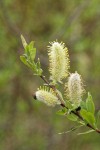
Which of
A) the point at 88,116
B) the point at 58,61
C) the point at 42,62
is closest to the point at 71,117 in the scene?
the point at 88,116

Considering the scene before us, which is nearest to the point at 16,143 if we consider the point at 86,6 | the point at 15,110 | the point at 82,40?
the point at 15,110

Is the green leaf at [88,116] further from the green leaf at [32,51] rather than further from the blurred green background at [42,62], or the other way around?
the blurred green background at [42,62]

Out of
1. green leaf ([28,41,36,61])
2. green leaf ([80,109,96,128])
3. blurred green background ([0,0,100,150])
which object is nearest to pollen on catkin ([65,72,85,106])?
green leaf ([80,109,96,128])

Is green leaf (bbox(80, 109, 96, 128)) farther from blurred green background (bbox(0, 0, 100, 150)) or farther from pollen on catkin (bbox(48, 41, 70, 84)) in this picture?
blurred green background (bbox(0, 0, 100, 150))

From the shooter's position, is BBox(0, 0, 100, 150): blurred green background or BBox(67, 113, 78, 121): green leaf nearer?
BBox(67, 113, 78, 121): green leaf

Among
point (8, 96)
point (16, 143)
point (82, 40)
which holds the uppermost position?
point (82, 40)

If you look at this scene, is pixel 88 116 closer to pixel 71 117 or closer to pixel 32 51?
pixel 71 117

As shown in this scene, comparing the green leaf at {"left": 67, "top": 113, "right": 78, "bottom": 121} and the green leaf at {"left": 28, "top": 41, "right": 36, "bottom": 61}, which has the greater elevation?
the green leaf at {"left": 28, "top": 41, "right": 36, "bottom": 61}

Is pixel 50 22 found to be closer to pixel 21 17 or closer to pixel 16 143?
pixel 21 17
